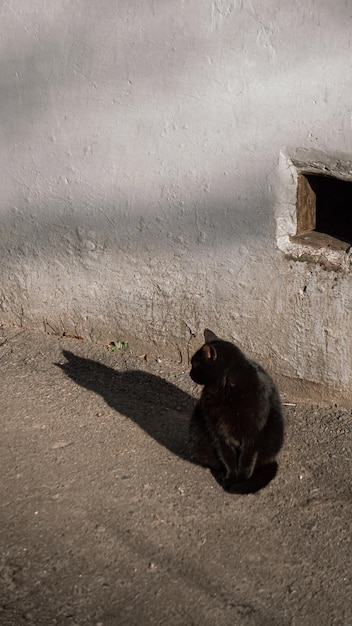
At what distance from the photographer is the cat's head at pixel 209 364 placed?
423 cm

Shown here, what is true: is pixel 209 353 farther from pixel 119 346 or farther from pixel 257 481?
pixel 119 346

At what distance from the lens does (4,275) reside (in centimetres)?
591

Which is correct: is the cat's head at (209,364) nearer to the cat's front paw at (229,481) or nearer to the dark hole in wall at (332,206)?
the cat's front paw at (229,481)

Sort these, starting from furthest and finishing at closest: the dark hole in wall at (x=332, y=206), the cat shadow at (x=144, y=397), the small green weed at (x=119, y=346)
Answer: the small green weed at (x=119, y=346) → the dark hole in wall at (x=332, y=206) → the cat shadow at (x=144, y=397)

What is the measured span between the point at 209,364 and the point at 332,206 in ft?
4.93

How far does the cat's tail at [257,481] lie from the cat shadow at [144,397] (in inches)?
16.3

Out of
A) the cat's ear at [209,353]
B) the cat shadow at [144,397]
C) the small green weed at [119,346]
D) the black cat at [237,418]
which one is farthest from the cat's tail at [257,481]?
the small green weed at [119,346]

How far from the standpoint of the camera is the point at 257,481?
4250 mm

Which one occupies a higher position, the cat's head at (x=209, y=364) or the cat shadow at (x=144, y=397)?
the cat's head at (x=209, y=364)

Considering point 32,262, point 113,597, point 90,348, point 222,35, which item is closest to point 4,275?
point 32,262

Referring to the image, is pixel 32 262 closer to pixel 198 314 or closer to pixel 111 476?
pixel 198 314

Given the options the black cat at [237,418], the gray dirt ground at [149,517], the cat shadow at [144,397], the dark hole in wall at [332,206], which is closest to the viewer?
the gray dirt ground at [149,517]

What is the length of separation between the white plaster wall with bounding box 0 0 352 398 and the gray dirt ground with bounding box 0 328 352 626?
0.49 meters

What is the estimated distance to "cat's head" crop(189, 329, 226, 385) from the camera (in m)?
4.23
